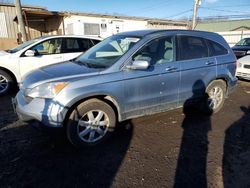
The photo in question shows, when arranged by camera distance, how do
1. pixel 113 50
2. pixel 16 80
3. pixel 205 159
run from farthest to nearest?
pixel 16 80 < pixel 113 50 < pixel 205 159

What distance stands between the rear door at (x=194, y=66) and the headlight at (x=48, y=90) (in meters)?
2.23

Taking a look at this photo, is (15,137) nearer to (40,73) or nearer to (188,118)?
(40,73)

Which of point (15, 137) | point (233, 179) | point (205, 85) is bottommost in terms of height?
point (233, 179)

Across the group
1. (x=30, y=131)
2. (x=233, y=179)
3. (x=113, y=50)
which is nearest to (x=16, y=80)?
(x=30, y=131)

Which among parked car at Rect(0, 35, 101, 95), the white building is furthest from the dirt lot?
the white building

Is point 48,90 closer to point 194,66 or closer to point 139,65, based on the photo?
point 139,65

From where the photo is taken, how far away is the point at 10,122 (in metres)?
4.36

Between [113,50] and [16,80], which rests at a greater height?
[113,50]

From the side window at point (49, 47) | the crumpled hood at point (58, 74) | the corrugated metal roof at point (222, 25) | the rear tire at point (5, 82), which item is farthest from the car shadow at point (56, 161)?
the corrugated metal roof at point (222, 25)

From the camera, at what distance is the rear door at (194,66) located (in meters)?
4.18

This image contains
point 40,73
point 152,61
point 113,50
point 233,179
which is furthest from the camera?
point 113,50

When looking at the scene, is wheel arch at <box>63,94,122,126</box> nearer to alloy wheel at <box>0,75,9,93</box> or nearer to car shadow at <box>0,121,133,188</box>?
car shadow at <box>0,121,133,188</box>

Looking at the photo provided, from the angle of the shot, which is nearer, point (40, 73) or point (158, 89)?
point (40, 73)

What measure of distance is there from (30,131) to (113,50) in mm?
2102
